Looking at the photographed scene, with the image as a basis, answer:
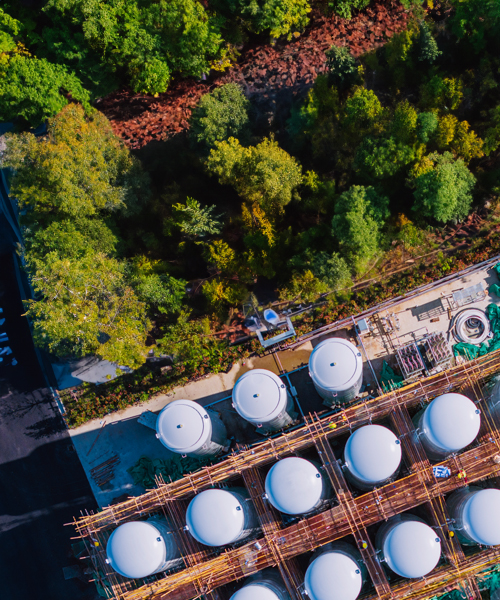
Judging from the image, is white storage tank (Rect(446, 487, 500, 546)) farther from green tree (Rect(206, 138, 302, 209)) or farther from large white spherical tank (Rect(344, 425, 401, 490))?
green tree (Rect(206, 138, 302, 209))

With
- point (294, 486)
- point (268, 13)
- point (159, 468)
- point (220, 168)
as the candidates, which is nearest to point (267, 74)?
point (268, 13)

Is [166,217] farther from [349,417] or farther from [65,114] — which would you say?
[349,417]

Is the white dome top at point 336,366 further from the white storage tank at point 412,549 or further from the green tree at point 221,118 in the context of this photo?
the green tree at point 221,118

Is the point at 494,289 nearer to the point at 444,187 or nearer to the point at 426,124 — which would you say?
the point at 444,187

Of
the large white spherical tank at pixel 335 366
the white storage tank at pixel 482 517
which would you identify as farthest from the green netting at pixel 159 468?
the white storage tank at pixel 482 517

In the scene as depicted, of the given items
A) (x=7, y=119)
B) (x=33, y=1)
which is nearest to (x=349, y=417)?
(x=7, y=119)

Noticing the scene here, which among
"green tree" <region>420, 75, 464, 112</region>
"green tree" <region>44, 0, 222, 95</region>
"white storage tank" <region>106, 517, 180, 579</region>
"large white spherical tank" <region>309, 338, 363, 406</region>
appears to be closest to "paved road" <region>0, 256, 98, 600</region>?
"white storage tank" <region>106, 517, 180, 579</region>
